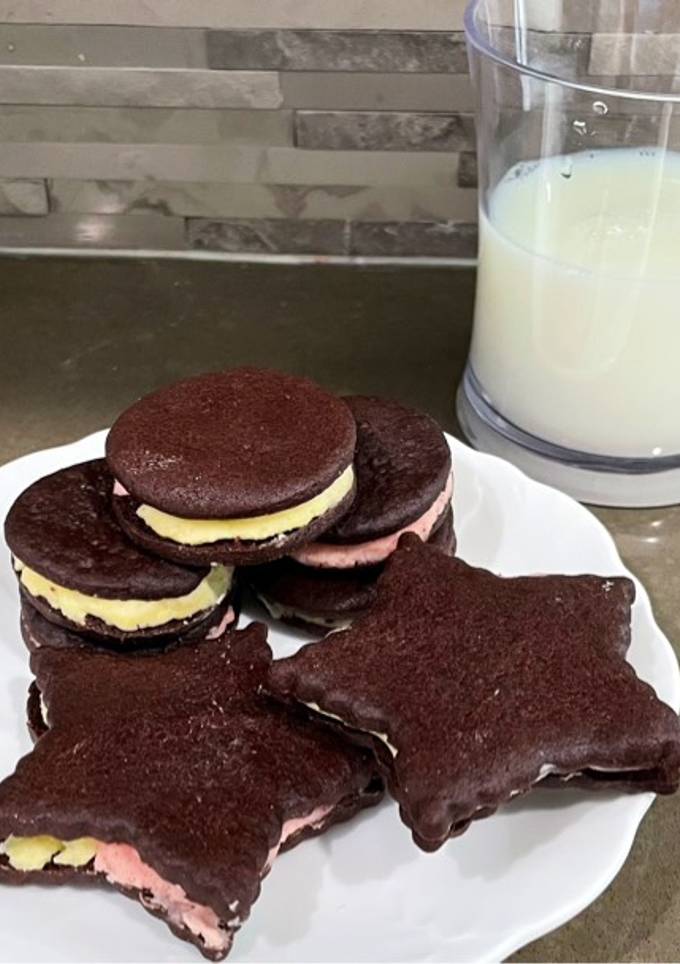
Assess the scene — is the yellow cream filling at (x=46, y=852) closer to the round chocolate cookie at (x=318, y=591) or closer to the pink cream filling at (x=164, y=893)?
the pink cream filling at (x=164, y=893)

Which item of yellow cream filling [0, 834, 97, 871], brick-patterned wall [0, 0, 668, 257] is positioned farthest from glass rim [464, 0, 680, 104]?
yellow cream filling [0, 834, 97, 871]

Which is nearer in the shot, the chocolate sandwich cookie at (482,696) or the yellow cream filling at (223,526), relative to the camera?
the chocolate sandwich cookie at (482,696)

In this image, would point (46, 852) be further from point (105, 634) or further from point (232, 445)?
point (232, 445)

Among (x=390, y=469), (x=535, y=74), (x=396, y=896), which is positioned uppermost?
(x=535, y=74)

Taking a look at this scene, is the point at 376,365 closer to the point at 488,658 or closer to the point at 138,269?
the point at 138,269

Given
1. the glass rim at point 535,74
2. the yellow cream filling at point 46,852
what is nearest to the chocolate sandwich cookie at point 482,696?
the yellow cream filling at point 46,852

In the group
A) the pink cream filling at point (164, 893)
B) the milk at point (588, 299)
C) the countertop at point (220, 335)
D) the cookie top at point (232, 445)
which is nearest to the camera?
the pink cream filling at point (164, 893)

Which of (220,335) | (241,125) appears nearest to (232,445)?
→ (220,335)
